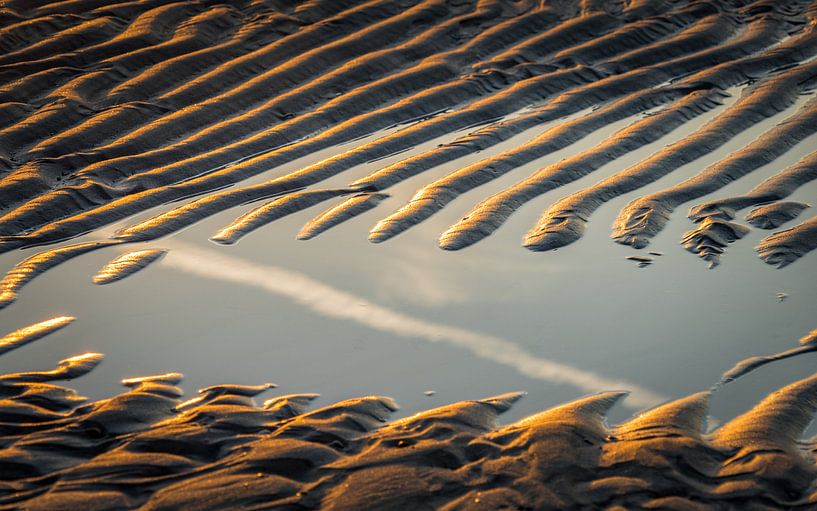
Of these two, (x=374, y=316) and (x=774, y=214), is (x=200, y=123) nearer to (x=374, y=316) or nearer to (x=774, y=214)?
(x=374, y=316)

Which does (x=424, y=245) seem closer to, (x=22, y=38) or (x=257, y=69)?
(x=257, y=69)

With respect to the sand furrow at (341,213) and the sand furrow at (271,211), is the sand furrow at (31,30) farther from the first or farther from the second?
the sand furrow at (341,213)

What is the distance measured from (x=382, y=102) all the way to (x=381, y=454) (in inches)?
95.8

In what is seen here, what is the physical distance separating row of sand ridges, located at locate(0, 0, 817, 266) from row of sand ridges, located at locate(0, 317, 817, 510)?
0.96 meters

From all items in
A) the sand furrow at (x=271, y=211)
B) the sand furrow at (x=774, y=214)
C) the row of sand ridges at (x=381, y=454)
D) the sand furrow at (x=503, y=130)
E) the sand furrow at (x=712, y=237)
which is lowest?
the row of sand ridges at (x=381, y=454)

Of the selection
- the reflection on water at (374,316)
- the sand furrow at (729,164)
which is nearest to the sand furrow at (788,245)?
the sand furrow at (729,164)

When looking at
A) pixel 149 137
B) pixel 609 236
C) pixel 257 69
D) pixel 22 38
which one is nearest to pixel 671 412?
pixel 609 236

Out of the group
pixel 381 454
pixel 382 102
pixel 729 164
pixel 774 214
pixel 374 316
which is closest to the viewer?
pixel 381 454

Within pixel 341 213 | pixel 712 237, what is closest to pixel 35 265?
pixel 341 213

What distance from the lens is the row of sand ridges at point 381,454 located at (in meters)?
2.00

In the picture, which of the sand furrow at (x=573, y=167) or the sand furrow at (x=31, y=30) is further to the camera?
the sand furrow at (x=31, y=30)

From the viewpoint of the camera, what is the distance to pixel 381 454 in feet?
7.05

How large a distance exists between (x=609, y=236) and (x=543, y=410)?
3.38 ft

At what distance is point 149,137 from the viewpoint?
3924 millimetres
